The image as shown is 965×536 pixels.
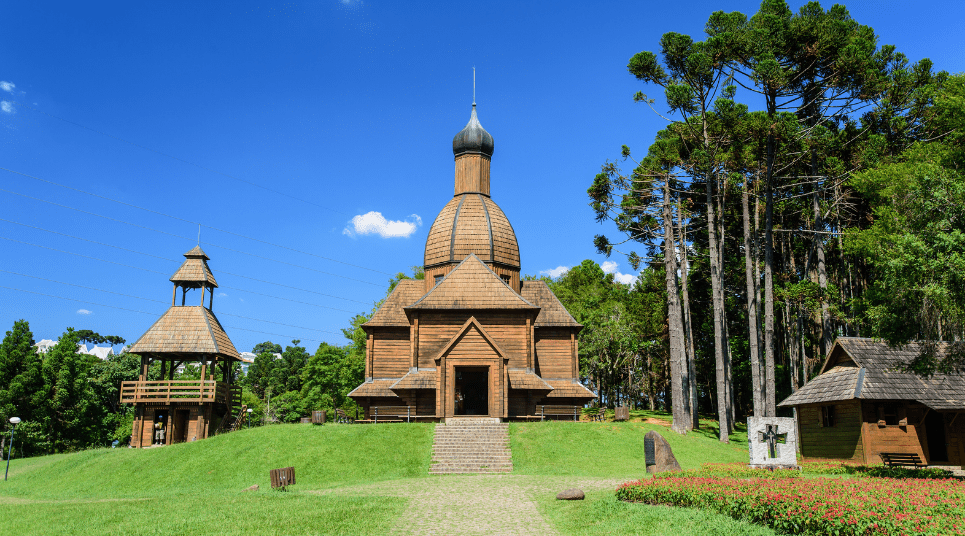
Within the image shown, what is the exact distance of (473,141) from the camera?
41.5 m

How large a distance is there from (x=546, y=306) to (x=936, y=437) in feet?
64.4

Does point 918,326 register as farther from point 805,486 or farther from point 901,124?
point 901,124

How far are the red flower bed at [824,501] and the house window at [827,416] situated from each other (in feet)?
36.1

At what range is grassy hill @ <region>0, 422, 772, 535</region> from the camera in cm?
1373

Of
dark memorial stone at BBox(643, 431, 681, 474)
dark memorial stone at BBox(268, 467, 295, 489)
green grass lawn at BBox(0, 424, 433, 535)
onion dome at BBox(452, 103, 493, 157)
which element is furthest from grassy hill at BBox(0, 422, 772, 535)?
onion dome at BBox(452, 103, 493, 157)

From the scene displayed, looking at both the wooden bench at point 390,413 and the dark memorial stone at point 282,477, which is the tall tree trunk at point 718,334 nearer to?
the wooden bench at point 390,413

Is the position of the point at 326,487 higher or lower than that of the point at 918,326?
lower

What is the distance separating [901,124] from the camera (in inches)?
1398

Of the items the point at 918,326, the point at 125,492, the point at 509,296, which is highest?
the point at 509,296

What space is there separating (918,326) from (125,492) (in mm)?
26224

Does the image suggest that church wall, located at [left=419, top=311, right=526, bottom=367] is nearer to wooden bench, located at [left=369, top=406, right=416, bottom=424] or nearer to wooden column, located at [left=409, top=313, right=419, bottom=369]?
wooden column, located at [left=409, top=313, right=419, bottom=369]

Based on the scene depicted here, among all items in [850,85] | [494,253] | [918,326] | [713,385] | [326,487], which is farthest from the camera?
[713,385]

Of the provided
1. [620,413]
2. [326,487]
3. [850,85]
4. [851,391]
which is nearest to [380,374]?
[620,413]

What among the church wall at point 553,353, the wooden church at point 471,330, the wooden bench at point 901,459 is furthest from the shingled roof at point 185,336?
the wooden bench at point 901,459
